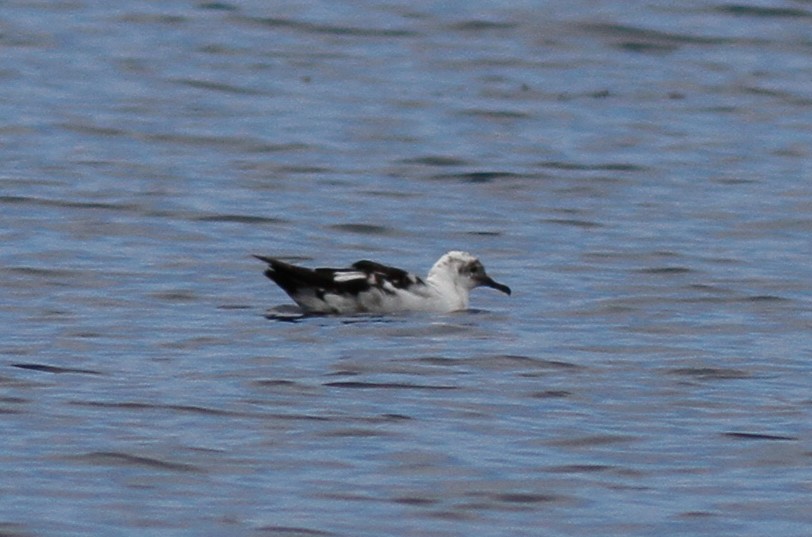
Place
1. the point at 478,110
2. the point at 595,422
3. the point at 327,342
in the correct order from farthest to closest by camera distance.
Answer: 1. the point at 478,110
2. the point at 327,342
3. the point at 595,422

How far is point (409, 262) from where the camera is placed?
57.5ft

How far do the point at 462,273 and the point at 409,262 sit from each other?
1.71 m

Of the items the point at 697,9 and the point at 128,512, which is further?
the point at 697,9

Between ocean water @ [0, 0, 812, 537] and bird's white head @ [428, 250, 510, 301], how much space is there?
0.26 meters

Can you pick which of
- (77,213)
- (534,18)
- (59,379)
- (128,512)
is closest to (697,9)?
(534,18)

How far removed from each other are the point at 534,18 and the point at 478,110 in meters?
6.16

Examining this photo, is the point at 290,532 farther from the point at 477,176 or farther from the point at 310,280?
the point at 477,176

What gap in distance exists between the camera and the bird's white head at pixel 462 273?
15.8 meters

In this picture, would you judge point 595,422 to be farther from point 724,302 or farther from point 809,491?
point 724,302

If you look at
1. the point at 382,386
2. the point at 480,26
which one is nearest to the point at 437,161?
the point at 480,26

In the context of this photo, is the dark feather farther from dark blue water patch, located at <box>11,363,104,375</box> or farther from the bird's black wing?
dark blue water patch, located at <box>11,363,104,375</box>

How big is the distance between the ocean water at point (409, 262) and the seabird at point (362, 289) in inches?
5.9

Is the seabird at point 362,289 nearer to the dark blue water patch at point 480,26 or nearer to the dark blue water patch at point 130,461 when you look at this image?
the dark blue water patch at point 130,461

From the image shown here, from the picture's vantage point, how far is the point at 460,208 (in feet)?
64.4
